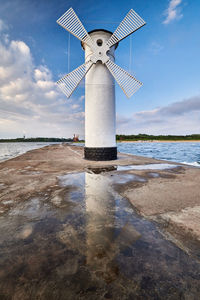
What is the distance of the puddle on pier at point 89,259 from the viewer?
3.35 ft

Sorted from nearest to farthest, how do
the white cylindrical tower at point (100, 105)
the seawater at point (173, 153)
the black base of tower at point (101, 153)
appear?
the white cylindrical tower at point (100, 105) < the black base of tower at point (101, 153) < the seawater at point (173, 153)

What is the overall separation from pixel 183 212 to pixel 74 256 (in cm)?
166

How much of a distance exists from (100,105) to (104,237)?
23.8 ft

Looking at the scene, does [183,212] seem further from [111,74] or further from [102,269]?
[111,74]

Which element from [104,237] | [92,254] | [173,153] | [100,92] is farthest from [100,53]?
[173,153]

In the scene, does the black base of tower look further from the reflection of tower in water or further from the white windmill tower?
the reflection of tower in water

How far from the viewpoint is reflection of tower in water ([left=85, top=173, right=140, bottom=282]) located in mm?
1209

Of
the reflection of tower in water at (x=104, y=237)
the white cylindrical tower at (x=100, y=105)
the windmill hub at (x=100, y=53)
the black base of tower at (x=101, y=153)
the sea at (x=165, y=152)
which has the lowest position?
the sea at (x=165, y=152)

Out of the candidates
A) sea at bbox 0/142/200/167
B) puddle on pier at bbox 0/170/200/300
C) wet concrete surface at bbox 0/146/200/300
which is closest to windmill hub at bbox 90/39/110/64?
sea at bbox 0/142/200/167

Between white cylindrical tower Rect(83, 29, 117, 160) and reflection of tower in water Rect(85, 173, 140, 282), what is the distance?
5703 mm

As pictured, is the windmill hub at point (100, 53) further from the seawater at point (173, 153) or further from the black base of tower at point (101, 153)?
the seawater at point (173, 153)

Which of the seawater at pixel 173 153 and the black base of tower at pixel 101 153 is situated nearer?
the black base of tower at pixel 101 153

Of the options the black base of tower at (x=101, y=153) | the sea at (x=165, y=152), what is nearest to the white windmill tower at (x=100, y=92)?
the black base of tower at (x=101, y=153)

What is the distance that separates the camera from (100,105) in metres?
8.03
